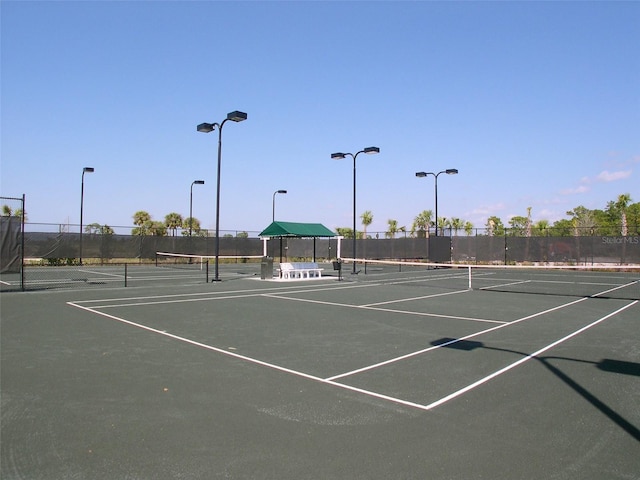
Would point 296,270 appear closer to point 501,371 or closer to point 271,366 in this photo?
point 271,366

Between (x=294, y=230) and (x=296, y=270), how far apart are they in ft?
6.75

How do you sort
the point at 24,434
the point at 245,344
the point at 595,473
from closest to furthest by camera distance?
the point at 595,473 → the point at 24,434 → the point at 245,344

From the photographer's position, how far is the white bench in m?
24.2

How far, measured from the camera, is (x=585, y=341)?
9.13 m

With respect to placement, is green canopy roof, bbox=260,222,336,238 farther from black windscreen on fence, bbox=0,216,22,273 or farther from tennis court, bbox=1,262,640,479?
tennis court, bbox=1,262,640,479

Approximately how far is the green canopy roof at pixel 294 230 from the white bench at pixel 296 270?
152 cm

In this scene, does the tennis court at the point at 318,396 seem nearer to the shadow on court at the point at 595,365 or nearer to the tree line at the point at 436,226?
the shadow on court at the point at 595,365

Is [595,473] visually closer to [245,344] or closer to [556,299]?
[245,344]

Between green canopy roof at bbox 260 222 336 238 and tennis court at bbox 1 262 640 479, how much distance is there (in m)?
12.1

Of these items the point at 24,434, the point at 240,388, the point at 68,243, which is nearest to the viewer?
the point at 24,434

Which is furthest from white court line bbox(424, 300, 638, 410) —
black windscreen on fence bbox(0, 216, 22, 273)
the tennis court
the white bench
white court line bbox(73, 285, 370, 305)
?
black windscreen on fence bbox(0, 216, 22, 273)

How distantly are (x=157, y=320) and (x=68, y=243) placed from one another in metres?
26.5

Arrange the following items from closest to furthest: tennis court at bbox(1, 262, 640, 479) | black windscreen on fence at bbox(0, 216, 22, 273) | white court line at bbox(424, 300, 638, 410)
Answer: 1. tennis court at bbox(1, 262, 640, 479)
2. white court line at bbox(424, 300, 638, 410)
3. black windscreen on fence at bbox(0, 216, 22, 273)

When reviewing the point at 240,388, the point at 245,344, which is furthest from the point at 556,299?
the point at 240,388
